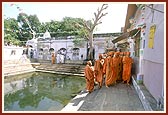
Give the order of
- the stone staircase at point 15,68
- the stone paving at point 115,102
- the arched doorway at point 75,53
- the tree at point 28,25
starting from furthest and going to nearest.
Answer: the tree at point 28,25 < the arched doorway at point 75,53 < the stone staircase at point 15,68 < the stone paving at point 115,102

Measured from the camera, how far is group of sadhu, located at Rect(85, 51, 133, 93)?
21.5 feet

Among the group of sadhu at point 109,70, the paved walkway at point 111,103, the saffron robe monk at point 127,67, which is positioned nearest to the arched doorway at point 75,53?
the group of sadhu at point 109,70

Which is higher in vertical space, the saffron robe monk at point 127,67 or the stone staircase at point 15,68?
the saffron robe monk at point 127,67

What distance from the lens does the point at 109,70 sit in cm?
698

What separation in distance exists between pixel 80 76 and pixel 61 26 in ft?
58.5

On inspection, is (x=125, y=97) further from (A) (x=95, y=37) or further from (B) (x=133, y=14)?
(A) (x=95, y=37)

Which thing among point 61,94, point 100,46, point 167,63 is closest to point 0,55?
point 167,63

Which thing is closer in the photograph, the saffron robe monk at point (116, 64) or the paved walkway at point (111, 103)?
the paved walkway at point (111, 103)

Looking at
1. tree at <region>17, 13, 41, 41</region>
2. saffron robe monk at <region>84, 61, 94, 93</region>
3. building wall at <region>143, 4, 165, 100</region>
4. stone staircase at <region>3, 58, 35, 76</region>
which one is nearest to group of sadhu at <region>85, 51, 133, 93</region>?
saffron robe monk at <region>84, 61, 94, 93</region>

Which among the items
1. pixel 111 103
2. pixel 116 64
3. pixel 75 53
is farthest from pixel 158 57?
pixel 75 53

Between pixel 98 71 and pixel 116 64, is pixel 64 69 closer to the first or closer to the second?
pixel 116 64

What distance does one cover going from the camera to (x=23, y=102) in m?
6.77

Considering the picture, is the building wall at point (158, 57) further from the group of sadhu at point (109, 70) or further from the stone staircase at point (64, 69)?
the stone staircase at point (64, 69)

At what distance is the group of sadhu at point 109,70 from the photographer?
21.5 feet
